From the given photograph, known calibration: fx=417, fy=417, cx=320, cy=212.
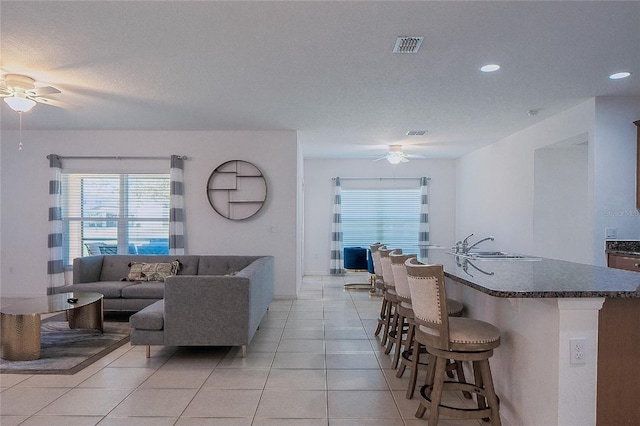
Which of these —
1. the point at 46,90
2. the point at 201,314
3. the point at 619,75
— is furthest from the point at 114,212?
the point at 619,75

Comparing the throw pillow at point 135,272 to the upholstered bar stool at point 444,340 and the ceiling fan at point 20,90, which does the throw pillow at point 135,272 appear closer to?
the ceiling fan at point 20,90

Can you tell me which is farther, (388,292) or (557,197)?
(557,197)

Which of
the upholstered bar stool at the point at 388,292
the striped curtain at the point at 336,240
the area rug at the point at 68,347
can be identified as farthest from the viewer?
the striped curtain at the point at 336,240

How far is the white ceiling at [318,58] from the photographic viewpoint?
109 inches

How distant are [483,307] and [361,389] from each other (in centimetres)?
108

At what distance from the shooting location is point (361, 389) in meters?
3.10

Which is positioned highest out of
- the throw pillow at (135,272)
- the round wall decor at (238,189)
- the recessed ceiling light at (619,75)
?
the recessed ceiling light at (619,75)

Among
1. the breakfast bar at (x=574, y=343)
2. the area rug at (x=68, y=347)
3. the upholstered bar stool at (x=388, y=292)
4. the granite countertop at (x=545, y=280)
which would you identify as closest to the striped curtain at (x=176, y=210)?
the area rug at (x=68, y=347)

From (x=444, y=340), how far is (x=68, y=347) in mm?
3655

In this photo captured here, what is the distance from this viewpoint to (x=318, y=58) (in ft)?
11.6

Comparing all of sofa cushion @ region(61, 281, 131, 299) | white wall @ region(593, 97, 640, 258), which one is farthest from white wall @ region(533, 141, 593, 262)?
sofa cushion @ region(61, 281, 131, 299)

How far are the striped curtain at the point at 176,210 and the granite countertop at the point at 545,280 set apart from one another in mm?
4640

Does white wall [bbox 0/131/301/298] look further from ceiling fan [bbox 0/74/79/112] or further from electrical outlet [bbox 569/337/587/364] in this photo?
electrical outlet [bbox 569/337/587/364]

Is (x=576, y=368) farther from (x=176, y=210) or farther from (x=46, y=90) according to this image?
(x=176, y=210)
